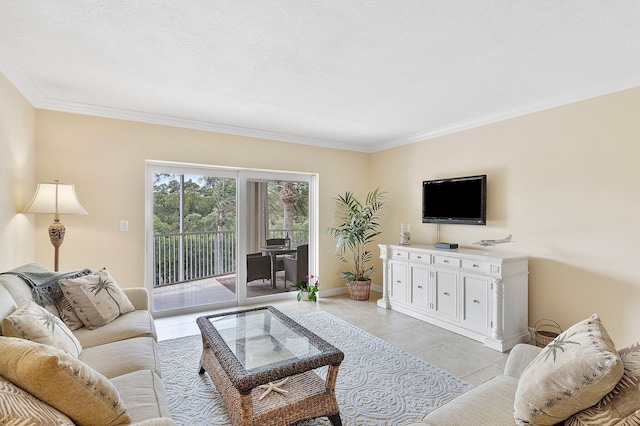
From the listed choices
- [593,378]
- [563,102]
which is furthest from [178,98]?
[563,102]

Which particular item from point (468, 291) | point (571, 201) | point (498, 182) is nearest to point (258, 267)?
point (468, 291)

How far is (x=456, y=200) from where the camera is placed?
4.00 metres

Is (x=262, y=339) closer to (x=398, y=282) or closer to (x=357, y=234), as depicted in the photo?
(x=398, y=282)

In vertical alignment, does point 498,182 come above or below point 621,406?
above

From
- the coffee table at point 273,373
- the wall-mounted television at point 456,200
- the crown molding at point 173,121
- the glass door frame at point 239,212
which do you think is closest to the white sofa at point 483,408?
the coffee table at point 273,373

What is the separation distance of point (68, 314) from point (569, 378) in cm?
288

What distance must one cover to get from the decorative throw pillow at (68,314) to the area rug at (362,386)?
770mm

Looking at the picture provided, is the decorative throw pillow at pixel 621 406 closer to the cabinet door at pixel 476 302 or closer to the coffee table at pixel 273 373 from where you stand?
the coffee table at pixel 273 373

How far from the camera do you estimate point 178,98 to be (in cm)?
320

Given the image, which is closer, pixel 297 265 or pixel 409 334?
pixel 409 334

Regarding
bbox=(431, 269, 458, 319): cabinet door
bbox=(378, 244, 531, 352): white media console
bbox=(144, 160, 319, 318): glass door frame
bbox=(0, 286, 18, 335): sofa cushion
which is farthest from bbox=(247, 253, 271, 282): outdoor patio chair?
bbox=(0, 286, 18, 335): sofa cushion

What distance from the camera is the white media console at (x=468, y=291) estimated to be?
124 inches

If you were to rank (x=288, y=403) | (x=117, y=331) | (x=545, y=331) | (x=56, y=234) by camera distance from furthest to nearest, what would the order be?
(x=545, y=331) → (x=56, y=234) → (x=117, y=331) → (x=288, y=403)

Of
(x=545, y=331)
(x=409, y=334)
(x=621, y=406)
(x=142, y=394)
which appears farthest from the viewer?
(x=409, y=334)
